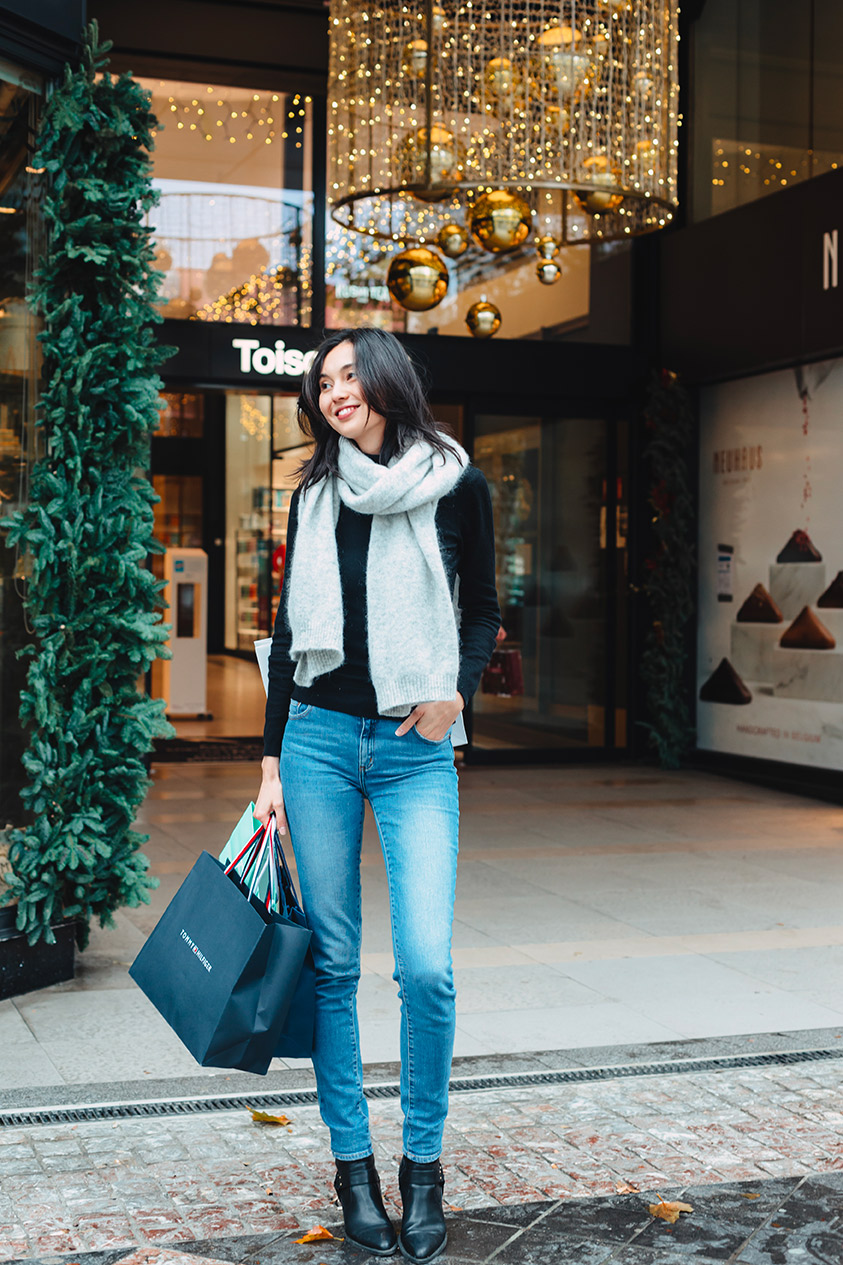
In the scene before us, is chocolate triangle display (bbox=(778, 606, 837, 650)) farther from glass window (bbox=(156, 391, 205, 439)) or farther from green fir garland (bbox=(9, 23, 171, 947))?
glass window (bbox=(156, 391, 205, 439))

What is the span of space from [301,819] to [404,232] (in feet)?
25.1

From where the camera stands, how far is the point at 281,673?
118 inches

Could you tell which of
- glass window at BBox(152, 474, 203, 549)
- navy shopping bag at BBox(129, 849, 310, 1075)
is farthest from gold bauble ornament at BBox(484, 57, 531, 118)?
→ glass window at BBox(152, 474, 203, 549)

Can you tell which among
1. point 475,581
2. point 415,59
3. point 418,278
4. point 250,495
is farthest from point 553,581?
point 250,495

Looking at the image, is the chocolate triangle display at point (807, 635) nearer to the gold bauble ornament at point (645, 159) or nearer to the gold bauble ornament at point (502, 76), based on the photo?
the gold bauble ornament at point (645, 159)

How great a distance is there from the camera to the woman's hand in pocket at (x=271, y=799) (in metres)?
2.98

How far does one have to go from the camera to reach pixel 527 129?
645 cm

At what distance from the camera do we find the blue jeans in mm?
2842

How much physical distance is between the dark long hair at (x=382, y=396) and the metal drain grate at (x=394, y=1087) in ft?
5.82

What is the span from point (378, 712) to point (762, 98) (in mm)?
9292

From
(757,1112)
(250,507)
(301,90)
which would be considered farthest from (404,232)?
(250,507)

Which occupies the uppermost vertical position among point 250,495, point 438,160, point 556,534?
point 438,160

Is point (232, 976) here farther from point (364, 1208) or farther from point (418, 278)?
point (418, 278)

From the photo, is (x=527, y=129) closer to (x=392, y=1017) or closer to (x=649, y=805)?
(x=392, y=1017)
